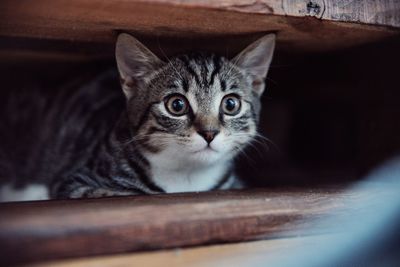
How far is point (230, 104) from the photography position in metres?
1.76

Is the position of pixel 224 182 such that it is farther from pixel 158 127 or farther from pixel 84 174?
pixel 84 174

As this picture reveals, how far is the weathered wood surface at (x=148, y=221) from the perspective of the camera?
→ 3.18 ft

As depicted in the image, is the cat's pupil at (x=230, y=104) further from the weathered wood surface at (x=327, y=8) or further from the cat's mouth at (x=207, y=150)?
the weathered wood surface at (x=327, y=8)

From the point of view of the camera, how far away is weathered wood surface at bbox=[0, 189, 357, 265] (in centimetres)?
97

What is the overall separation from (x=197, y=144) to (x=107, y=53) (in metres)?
0.59

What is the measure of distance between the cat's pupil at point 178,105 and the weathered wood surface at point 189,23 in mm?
209

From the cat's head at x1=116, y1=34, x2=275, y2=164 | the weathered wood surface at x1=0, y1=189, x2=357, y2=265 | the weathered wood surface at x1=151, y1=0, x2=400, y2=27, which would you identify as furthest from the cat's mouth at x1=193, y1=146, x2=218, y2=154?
the weathered wood surface at x1=151, y1=0, x2=400, y2=27

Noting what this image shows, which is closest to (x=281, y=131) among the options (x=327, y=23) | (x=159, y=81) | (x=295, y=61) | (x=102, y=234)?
(x=295, y=61)

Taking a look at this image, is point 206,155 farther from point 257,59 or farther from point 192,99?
point 257,59

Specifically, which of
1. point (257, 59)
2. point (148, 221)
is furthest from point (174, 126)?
point (148, 221)

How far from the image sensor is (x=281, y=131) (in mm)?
2900

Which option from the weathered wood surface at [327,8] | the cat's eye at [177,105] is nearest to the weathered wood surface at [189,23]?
the weathered wood surface at [327,8]

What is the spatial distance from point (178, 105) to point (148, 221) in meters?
0.68

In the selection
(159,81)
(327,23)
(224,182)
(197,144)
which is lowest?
(224,182)
